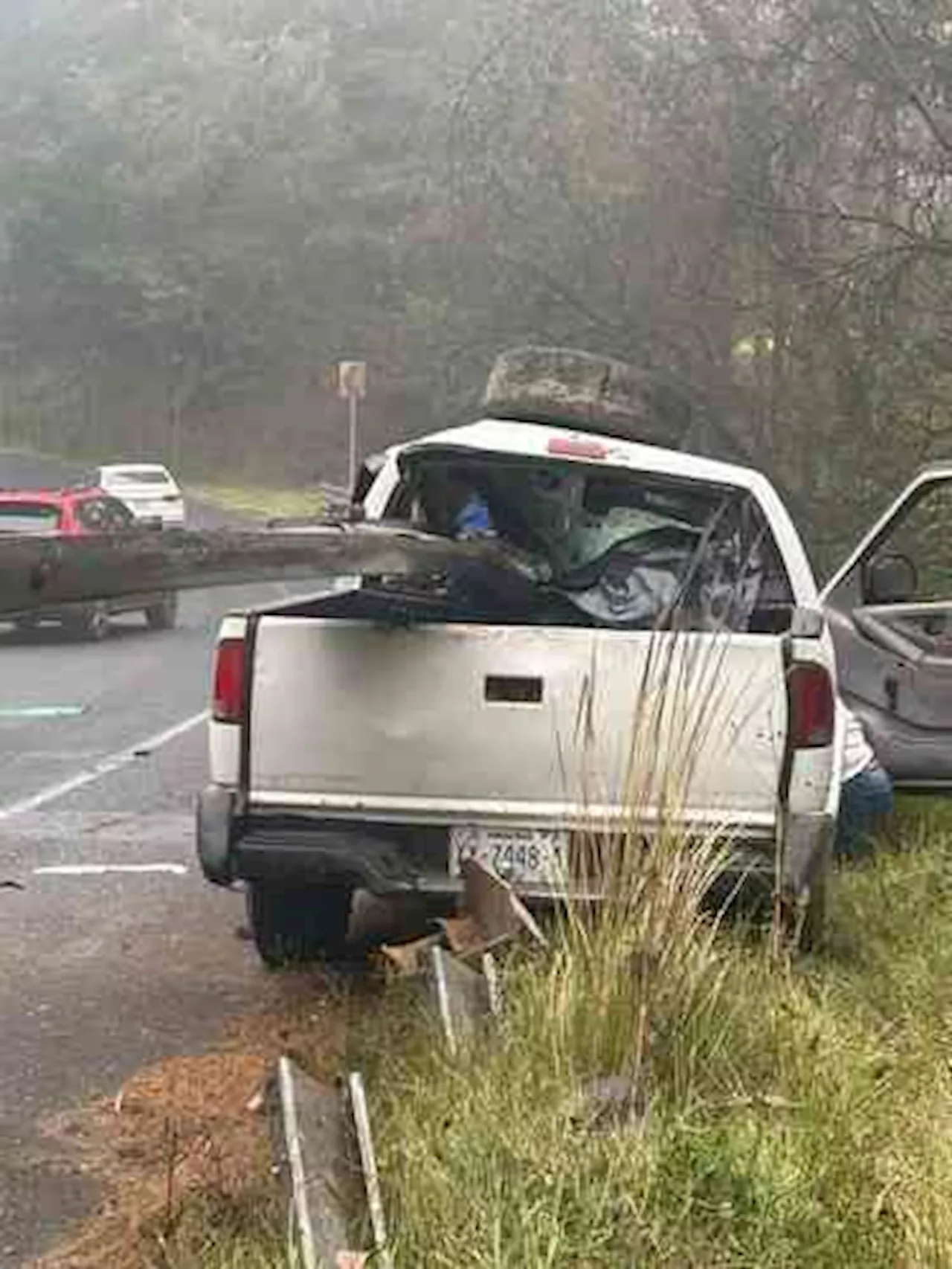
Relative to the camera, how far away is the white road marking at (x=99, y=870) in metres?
8.83

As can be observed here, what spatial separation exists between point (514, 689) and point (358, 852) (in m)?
0.70

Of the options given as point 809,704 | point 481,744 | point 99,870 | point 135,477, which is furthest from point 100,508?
point 809,704

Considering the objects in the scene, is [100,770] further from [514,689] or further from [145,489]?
[145,489]

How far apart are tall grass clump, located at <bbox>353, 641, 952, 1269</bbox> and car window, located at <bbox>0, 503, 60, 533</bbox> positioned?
58.3ft

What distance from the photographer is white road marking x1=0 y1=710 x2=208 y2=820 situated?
10.7 meters

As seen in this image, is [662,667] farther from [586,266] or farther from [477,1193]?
[586,266]

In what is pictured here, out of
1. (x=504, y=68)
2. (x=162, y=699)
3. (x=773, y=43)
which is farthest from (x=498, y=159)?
(x=162, y=699)

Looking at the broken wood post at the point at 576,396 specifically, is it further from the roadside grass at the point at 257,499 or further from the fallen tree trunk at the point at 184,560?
the roadside grass at the point at 257,499

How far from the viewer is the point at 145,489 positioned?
38594 millimetres

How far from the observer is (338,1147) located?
4.20m

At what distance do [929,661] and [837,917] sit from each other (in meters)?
1.89

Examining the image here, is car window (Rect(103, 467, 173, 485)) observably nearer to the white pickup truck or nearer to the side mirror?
the side mirror

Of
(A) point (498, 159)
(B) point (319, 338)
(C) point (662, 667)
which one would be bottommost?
(B) point (319, 338)


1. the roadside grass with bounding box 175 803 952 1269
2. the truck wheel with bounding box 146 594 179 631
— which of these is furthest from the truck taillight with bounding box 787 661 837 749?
the truck wheel with bounding box 146 594 179 631
